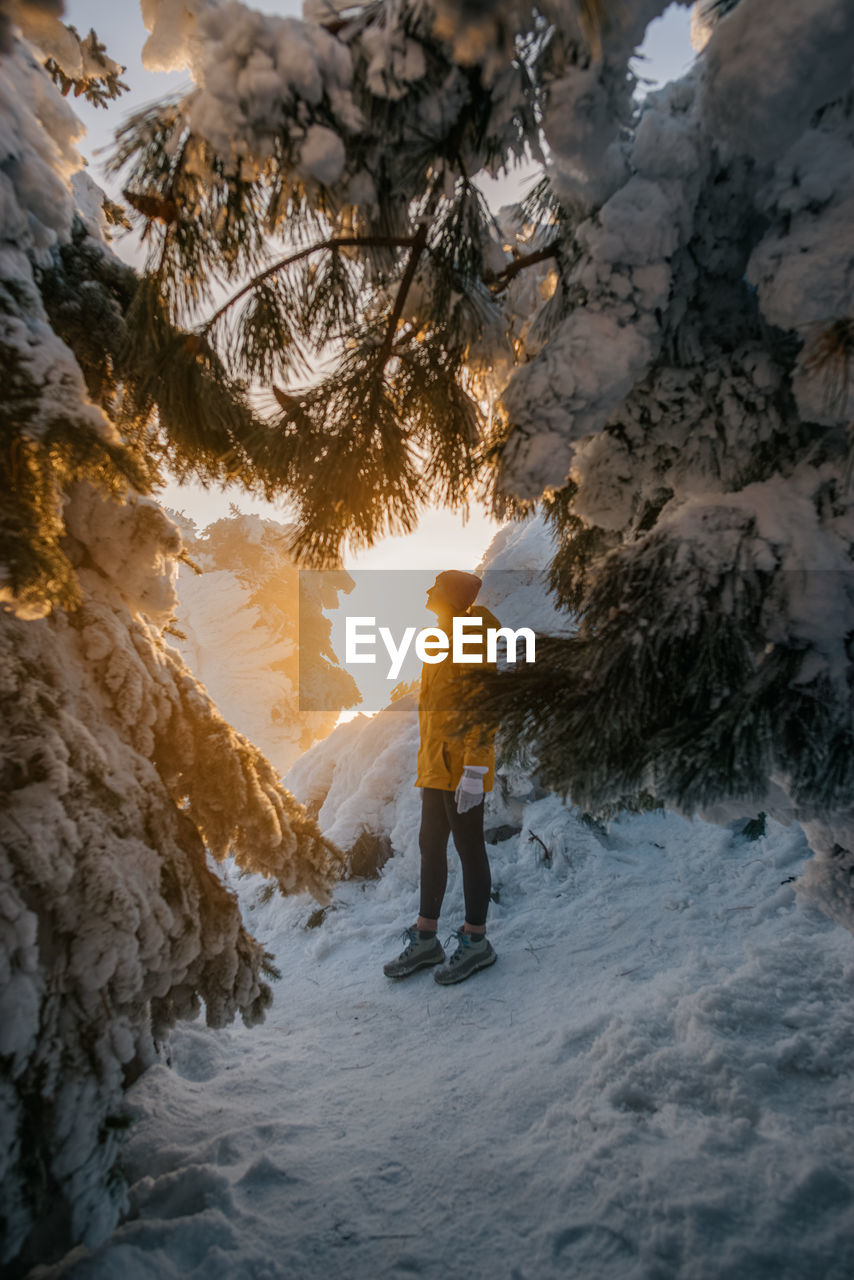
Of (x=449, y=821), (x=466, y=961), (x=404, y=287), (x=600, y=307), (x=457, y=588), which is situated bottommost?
(x=466, y=961)

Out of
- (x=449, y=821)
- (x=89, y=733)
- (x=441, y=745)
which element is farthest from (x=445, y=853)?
(x=89, y=733)

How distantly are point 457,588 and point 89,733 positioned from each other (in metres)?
2.00

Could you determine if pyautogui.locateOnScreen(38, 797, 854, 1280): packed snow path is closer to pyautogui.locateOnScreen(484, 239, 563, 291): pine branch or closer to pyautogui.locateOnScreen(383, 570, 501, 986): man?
pyautogui.locateOnScreen(383, 570, 501, 986): man

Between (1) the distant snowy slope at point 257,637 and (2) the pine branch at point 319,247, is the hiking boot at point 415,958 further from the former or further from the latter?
(1) the distant snowy slope at point 257,637

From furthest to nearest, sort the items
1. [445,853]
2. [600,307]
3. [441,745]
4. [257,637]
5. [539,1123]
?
1. [257,637]
2. [445,853]
3. [441,745]
4. [539,1123]
5. [600,307]

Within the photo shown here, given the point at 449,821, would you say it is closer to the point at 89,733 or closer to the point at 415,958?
the point at 415,958

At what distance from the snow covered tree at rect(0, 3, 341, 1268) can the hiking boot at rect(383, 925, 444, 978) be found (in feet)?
4.16

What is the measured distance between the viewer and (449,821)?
2.92 meters

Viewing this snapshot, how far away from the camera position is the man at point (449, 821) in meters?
2.72

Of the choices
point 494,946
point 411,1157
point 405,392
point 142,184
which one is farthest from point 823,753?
point 494,946

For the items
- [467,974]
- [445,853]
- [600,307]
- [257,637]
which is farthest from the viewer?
→ [257,637]

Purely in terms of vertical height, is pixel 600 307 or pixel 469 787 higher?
pixel 600 307

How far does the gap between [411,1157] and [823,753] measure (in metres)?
1.53

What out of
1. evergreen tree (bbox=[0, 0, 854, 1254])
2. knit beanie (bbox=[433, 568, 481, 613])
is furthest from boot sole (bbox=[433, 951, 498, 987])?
knit beanie (bbox=[433, 568, 481, 613])
